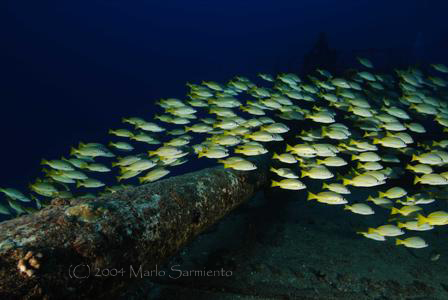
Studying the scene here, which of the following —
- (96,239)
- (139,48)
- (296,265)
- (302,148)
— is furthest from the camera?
(139,48)

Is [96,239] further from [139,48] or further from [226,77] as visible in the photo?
[139,48]

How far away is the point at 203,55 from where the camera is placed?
144 meters

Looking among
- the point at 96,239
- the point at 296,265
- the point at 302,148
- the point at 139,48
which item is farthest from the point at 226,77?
the point at 96,239

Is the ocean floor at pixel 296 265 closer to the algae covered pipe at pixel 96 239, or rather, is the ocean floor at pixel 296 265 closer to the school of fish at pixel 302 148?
the school of fish at pixel 302 148

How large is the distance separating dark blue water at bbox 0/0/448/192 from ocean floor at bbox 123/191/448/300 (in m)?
21.8

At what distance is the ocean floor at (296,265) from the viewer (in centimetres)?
486

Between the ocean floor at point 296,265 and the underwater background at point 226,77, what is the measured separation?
0.03 meters

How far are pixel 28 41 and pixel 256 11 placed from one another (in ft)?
379

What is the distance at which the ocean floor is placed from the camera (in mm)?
4859

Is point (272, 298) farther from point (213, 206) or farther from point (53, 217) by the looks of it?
point (53, 217)

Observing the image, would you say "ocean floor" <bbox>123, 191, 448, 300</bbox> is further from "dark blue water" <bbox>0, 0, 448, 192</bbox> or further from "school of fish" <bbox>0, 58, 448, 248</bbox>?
"dark blue water" <bbox>0, 0, 448, 192</bbox>

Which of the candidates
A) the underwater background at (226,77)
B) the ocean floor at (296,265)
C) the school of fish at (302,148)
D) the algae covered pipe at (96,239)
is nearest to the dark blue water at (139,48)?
the underwater background at (226,77)

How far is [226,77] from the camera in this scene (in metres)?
98.9

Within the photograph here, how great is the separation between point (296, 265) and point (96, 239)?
419 cm
